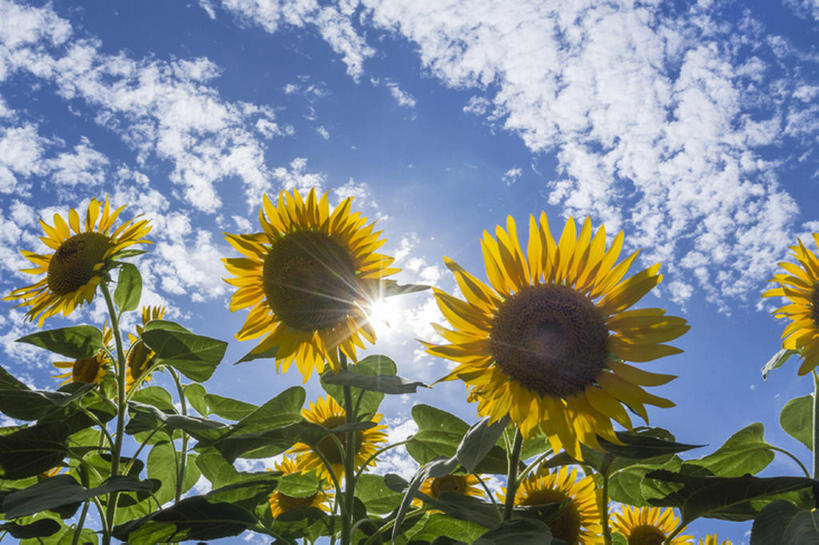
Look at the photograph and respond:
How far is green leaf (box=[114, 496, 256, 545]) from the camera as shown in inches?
67.0

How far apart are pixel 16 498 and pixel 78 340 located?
0.72 meters

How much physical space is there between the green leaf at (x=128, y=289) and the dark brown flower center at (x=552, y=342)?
1478mm

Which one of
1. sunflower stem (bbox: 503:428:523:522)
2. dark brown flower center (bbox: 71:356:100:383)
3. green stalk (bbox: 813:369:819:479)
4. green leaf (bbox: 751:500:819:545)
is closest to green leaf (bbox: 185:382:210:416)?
dark brown flower center (bbox: 71:356:100:383)

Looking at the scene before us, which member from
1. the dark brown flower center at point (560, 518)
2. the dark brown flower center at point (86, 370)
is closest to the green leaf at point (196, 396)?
the dark brown flower center at point (86, 370)

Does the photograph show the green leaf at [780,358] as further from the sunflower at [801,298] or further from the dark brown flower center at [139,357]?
the dark brown flower center at [139,357]

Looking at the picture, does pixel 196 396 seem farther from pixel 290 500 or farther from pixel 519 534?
pixel 519 534

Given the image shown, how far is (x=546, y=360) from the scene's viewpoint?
1.68 metres

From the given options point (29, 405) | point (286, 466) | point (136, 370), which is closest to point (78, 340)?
point (29, 405)

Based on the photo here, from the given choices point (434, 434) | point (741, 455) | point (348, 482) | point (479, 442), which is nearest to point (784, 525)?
point (741, 455)

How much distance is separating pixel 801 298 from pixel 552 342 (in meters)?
1.50

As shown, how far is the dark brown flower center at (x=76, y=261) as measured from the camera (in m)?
2.50

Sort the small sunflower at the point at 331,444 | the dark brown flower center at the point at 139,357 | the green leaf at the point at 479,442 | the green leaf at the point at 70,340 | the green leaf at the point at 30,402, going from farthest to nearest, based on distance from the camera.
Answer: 1. the dark brown flower center at the point at 139,357
2. the small sunflower at the point at 331,444
3. the green leaf at the point at 70,340
4. the green leaf at the point at 30,402
5. the green leaf at the point at 479,442

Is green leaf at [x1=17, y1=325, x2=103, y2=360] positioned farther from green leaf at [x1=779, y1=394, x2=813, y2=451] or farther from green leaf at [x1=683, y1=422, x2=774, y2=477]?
green leaf at [x1=779, y1=394, x2=813, y2=451]

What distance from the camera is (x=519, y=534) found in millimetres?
1354
